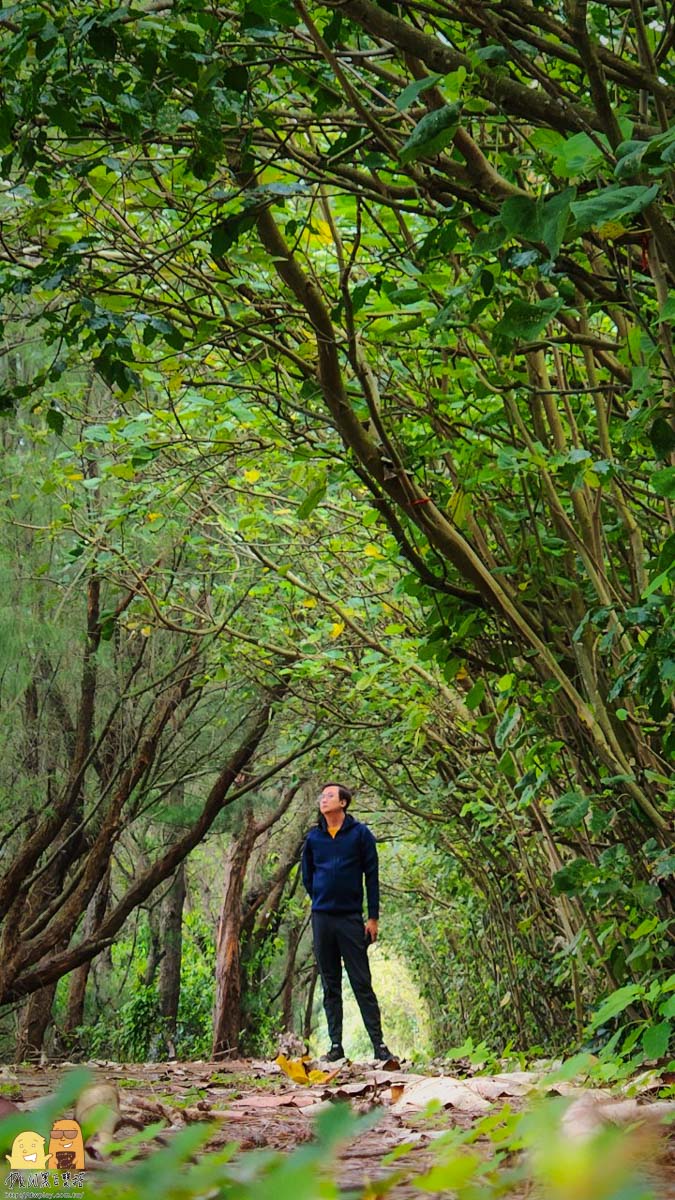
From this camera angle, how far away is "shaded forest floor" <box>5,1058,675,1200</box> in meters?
2.25

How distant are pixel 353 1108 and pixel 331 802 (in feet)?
16.2

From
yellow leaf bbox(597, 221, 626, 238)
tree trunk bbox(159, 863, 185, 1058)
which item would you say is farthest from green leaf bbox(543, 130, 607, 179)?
tree trunk bbox(159, 863, 185, 1058)

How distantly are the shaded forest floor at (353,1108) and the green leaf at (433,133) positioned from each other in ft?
6.06

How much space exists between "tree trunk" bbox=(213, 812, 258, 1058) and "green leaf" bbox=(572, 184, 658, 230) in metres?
12.7

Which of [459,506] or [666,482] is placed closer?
[666,482]

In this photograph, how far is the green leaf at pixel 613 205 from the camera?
1.94 meters

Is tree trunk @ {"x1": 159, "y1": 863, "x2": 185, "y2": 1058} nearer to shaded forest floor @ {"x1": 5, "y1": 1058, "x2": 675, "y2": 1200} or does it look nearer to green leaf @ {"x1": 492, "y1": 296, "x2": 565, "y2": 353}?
shaded forest floor @ {"x1": 5, "y1": 1058, "x2": 675, "y2": 1200}

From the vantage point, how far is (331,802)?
24.6 ft

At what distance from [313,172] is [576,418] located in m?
1.64

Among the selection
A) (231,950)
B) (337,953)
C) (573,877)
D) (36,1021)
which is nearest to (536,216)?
(573,877)

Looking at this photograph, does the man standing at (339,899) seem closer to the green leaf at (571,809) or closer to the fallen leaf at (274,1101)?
the fallen leaf at (274,1101)

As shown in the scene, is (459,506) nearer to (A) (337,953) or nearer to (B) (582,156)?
(B) (582,156)

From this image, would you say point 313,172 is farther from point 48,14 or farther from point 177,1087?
point 177,1087

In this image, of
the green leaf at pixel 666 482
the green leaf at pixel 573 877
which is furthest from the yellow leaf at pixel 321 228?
the green leaf at pixel 573 877
